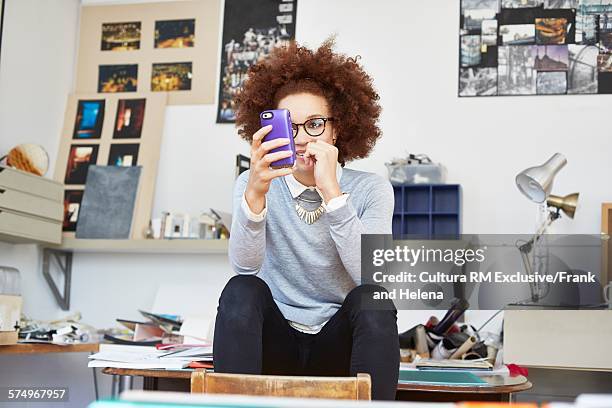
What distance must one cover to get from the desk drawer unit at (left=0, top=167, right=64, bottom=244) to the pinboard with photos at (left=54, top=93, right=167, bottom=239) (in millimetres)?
303

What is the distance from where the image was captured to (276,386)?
1.07 metres

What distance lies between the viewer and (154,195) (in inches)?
151

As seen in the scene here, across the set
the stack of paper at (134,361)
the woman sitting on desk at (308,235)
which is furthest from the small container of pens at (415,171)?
the stack of paper at (134,361)

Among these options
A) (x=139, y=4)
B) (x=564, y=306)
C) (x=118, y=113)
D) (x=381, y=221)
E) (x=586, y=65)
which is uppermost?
(x=139, y=4)

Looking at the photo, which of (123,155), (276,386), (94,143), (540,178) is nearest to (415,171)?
(540,178)

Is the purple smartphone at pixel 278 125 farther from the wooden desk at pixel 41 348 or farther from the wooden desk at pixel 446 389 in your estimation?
the wooden desk at pixel 41 348

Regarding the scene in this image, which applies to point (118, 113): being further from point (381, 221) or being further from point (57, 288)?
point (381, 221)

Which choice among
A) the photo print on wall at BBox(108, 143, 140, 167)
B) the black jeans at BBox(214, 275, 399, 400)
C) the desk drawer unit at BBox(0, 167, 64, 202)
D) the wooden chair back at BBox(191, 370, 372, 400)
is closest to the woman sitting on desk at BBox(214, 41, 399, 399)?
the black jeans at BBox(214, 275, 399, 400)

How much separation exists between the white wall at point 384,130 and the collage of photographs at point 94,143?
0.12 m

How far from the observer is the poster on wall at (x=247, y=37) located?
3.87m

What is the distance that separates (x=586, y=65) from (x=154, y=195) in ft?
6.57

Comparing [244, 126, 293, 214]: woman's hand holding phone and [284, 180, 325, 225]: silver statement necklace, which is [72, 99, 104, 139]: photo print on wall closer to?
[284, 180, 325, 225]: silver statement necklace

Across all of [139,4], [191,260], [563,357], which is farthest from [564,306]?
[139,4]

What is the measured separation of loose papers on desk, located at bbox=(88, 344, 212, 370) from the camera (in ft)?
6.12
